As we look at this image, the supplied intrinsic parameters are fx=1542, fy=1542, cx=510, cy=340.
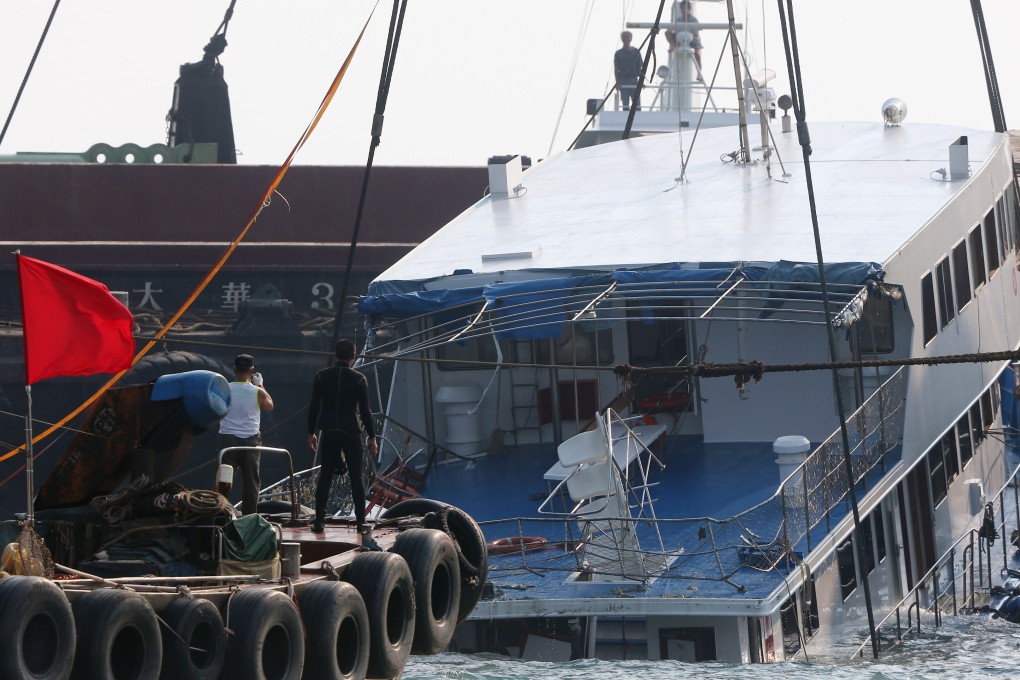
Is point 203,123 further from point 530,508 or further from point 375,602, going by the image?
point 375,602

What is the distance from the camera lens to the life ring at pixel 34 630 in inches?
245

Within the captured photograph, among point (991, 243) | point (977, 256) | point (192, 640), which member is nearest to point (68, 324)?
point (192, 640)

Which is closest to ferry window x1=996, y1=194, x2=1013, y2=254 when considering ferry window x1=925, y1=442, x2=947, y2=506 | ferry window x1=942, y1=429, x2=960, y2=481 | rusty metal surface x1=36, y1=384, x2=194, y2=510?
ferry window x1=942, y1=429, x2=960, y2=481

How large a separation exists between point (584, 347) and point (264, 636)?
8.20 meters

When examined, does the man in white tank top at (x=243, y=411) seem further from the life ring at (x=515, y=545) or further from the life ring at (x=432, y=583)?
the life ring at (x=515, y=545)

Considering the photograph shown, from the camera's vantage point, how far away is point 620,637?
1102 centimetres

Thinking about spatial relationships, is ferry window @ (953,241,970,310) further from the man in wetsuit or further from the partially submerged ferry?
the man in wetsuit

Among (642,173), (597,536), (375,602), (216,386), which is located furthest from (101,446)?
(642,173)

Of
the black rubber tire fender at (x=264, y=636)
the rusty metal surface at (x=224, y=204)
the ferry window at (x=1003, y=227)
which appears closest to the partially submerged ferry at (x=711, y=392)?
the ferry window at (x=1003, y=227)

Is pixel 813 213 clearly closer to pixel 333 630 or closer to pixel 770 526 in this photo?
pixel 770 526

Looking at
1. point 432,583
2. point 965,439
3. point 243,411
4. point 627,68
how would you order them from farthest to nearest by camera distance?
1. point 627,68
2. point 965,439
3. point 243,411
4. point 432,583

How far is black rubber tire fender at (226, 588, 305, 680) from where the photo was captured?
7230 millimetres

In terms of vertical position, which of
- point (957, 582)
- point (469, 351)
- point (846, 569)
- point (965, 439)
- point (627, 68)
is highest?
point (627, 68)

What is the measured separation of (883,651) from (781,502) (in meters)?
1.58
